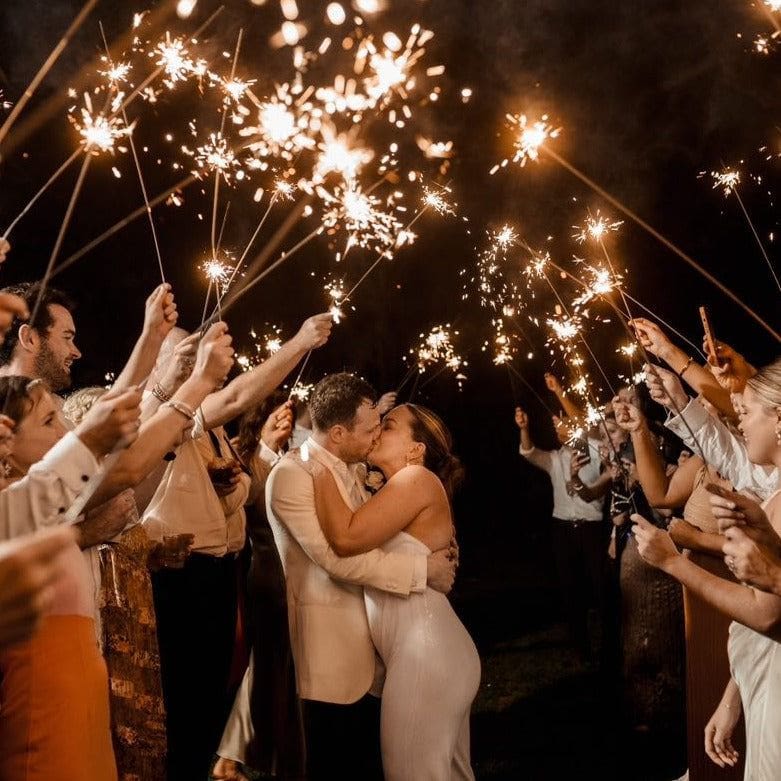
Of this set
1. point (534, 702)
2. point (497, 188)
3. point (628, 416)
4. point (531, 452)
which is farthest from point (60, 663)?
point (497, 188)

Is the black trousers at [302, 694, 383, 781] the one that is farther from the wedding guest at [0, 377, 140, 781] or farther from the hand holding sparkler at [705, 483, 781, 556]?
the hand holding sparkler at [705, 483, 781, 556]

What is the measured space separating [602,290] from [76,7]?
634cm

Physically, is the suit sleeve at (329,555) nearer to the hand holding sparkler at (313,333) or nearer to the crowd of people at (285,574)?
the crowd of people at (285,574)

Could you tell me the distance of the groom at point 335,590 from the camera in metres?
4.34

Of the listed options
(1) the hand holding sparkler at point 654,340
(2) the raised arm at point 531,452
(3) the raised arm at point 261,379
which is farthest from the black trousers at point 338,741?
(2) the raised arm at point 531,452

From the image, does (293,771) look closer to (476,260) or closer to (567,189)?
(567,189)

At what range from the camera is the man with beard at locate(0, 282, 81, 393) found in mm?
4535

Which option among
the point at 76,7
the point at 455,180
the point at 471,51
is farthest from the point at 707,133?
the point at 76,7

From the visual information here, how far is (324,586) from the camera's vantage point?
4.50 meters

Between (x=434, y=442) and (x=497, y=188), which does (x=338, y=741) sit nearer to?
(x=434, y=442)

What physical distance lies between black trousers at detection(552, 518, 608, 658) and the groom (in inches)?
192

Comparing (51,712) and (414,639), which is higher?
(51,712)

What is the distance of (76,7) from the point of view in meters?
9.70

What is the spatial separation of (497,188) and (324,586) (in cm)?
1364
